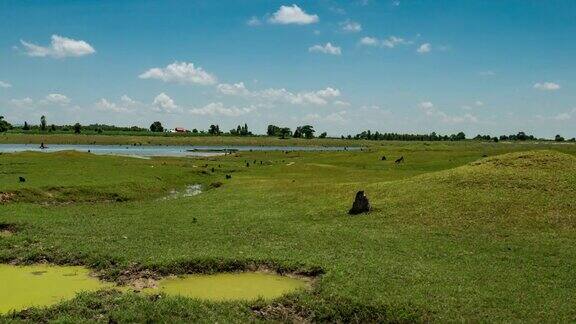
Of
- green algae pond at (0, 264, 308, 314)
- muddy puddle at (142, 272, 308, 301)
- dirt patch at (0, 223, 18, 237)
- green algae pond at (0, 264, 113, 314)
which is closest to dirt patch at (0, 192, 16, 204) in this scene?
dirt patch at (0, 223, 18, 237)

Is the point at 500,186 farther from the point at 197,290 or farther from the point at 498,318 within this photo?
the point at 197,290

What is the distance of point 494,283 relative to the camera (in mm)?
18719

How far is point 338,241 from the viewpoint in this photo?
2531 cm

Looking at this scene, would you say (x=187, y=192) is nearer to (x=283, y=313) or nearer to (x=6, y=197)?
(x=6, y=197)

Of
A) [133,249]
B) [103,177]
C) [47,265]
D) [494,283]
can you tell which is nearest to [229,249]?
[133,249]

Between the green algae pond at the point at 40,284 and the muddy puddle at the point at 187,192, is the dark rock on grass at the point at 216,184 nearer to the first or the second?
the muddy puddle at the point at 187,192

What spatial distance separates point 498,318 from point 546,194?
61.0 feet

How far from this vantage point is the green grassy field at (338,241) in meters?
16.3

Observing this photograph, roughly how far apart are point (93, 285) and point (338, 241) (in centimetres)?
1137

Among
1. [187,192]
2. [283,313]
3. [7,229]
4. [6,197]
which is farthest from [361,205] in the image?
[6,197]

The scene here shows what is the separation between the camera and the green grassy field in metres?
16.3

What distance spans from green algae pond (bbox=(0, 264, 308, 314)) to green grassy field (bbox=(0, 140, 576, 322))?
688 millimetres

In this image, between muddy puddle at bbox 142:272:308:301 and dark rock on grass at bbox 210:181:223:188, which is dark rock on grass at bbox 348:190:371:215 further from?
dark rock on grass at bbox 210:181:223:188

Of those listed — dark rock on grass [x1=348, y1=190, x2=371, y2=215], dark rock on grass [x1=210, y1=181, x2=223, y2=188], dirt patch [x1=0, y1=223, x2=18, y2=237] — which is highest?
dark rock on grass [x1=348, y1=190, x2=371, y2=215]
